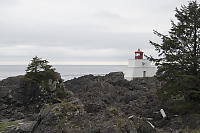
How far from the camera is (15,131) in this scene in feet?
36.6

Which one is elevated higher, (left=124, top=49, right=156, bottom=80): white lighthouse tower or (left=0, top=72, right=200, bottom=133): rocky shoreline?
(left=124, top=49, right=156, bottom=80): white lighthouse tower

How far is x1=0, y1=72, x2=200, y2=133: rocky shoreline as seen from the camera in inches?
365

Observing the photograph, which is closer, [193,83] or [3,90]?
[193,83]

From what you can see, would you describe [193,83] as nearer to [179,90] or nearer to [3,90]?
[179,90]

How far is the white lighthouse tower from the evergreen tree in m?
22.1

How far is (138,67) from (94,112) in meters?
21.1

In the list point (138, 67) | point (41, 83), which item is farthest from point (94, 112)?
point (138, 67)

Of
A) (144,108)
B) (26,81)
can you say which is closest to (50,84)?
(26,81)

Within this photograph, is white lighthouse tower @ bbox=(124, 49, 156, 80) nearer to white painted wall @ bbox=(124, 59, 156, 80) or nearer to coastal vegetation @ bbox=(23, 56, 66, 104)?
white painted wall @ bbox=(124, 59, 156, 80)

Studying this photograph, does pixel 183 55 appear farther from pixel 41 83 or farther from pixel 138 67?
pixel 138 67

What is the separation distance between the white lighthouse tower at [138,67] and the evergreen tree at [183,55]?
22137 mm

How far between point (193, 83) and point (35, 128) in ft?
27.6

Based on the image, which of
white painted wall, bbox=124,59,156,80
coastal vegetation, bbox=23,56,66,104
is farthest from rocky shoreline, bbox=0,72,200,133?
white painted wall, bbox=124,59,156,80

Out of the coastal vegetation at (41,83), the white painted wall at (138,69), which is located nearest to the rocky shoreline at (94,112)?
the coastal vegetation at (41,83)
